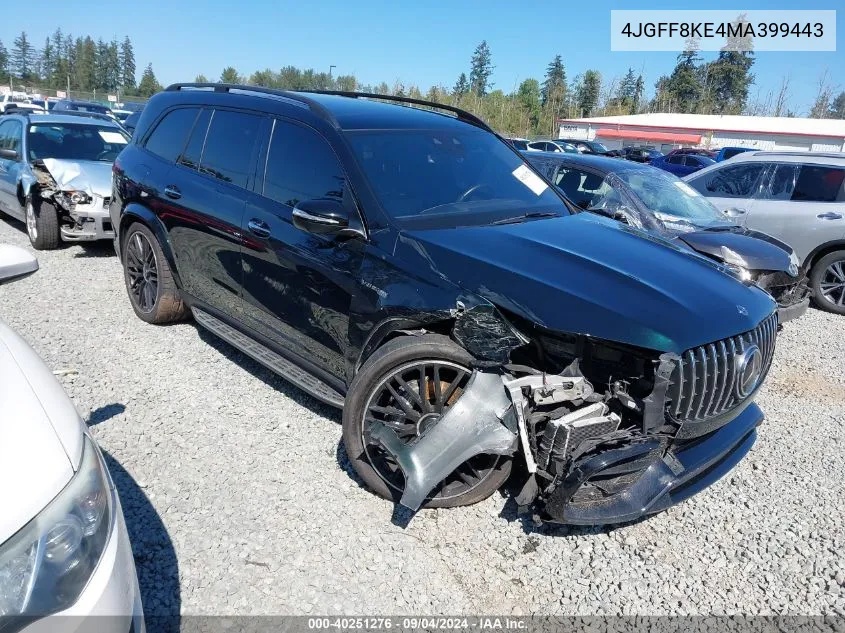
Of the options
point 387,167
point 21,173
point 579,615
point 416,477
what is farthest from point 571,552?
point 21,173

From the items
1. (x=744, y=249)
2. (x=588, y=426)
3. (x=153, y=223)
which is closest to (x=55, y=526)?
(x=588, y=426)

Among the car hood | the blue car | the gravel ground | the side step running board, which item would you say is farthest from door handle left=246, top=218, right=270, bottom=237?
the blue car

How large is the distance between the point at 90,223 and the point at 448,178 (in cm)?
555

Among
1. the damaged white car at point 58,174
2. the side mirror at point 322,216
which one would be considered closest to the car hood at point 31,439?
the side mirror at point 322,216

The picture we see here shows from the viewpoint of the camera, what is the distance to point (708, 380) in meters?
2.65

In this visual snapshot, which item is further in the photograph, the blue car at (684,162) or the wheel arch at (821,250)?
the blue car at (684,162)

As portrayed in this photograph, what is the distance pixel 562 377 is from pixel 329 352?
4.61ft

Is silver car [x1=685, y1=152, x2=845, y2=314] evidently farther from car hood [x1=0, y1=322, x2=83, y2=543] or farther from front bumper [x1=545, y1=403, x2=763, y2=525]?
car hood [x1=0, y1=322, x2=83, y2=543]

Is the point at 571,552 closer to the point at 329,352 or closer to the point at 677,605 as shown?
the point at 677,605

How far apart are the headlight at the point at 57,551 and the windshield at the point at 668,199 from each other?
19.5ft

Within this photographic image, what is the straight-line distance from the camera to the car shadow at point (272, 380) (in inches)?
156

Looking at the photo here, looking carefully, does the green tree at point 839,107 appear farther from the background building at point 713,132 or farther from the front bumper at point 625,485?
the front bumper at point 625,485

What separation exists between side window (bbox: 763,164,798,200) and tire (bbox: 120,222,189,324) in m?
7.50

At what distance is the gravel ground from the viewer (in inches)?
101
